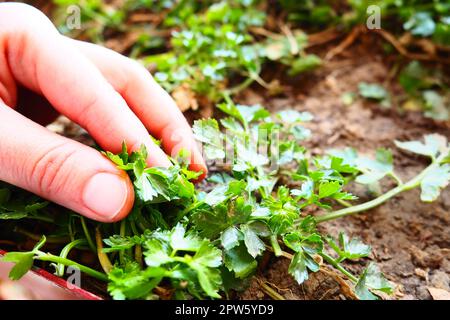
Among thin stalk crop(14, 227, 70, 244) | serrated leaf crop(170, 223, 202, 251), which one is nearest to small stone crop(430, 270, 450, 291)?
serrated leaf crop(170, 223, 202, 251)

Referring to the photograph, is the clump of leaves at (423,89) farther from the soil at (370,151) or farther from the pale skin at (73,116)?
the pale skin at (73,116)

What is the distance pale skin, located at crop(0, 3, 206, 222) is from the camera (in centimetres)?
92

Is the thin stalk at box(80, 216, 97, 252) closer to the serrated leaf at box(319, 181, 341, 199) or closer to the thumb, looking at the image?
the thumb

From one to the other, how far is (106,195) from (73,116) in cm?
27

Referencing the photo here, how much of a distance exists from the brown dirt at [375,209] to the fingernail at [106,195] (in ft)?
1.18

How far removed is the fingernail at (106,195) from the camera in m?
0.91

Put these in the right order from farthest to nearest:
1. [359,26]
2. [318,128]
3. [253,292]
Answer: [359,26], [318,128], [253,292]

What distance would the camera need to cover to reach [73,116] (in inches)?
42.8

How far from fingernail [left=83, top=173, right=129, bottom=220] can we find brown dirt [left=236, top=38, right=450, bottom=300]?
1.18 ft

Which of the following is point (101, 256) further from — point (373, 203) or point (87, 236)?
point (373, 203)

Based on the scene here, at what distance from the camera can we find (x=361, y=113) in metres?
1.69

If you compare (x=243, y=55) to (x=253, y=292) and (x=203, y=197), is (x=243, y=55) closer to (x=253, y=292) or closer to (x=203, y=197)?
(x=203, y=197)
